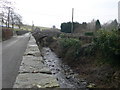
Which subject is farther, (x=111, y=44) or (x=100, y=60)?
(x=100, y=60)

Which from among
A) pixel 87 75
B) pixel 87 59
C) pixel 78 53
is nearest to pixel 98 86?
pixel 87 75

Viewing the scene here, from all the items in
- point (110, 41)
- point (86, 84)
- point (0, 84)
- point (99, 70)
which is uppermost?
point (110, 41)

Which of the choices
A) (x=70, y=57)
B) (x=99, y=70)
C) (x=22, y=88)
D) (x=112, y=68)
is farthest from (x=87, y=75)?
(x=22, y=88)

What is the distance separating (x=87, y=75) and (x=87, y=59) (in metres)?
3.14

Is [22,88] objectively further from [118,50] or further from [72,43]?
[72,43]

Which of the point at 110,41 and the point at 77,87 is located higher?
the point at 110,41

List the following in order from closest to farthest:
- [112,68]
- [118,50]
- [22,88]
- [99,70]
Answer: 1. [22,88]
2. [118,50]
3. [112,68]
4. [99,70]

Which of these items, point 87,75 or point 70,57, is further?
point 70,57

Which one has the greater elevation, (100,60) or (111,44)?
(111,44)

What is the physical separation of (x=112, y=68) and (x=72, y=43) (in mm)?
8741

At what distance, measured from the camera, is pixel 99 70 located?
12.2 meters

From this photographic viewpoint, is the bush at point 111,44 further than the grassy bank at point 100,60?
No

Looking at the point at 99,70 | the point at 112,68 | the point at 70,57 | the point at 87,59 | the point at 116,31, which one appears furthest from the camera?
the point at 70,57

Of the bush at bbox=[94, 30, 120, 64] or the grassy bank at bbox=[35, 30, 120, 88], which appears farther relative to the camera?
the grassy bank at bbox=[35, 30, 120, 88]
